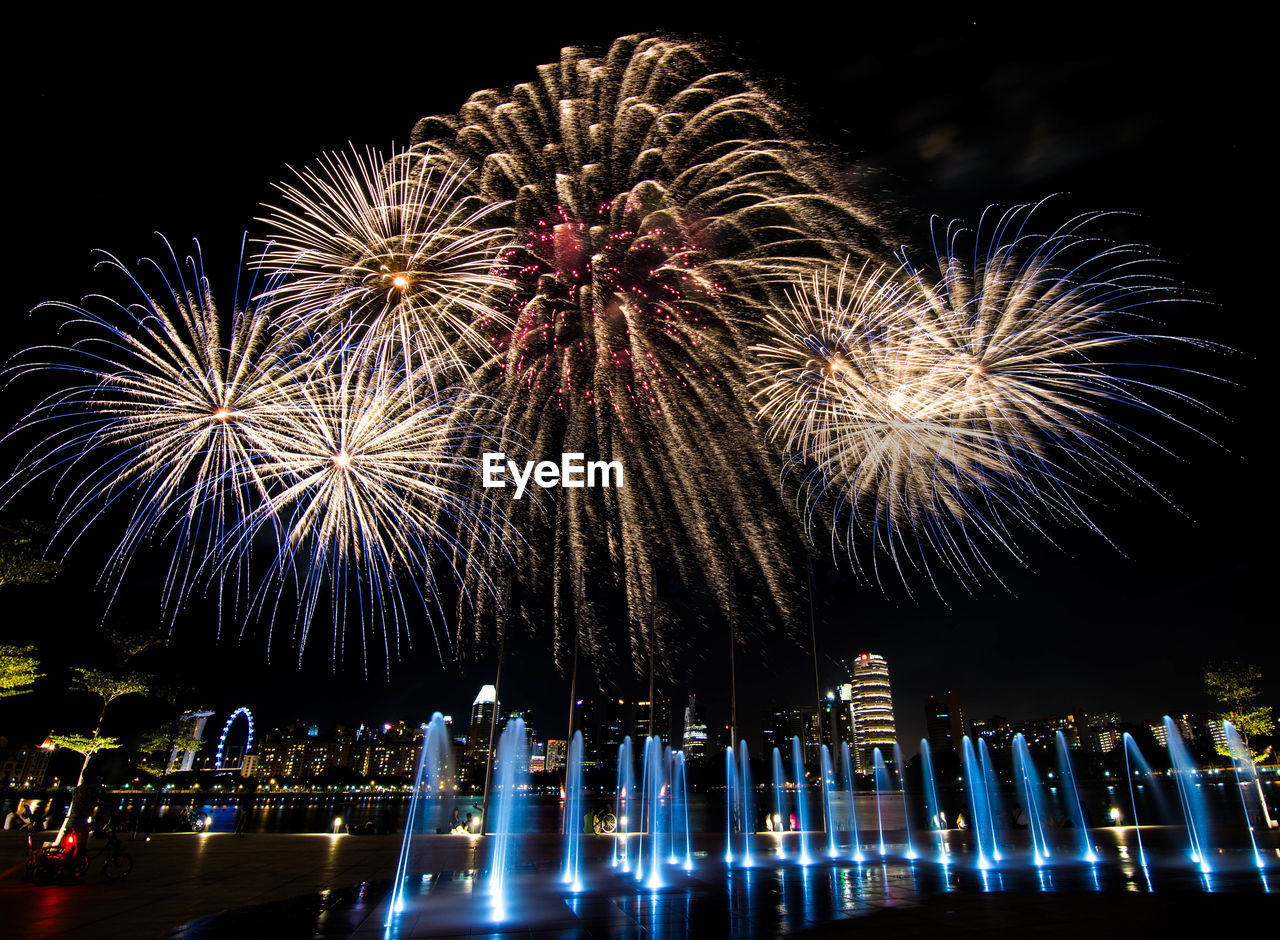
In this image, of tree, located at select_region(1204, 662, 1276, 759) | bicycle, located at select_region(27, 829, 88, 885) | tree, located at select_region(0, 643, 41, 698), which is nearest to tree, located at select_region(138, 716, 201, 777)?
tree, located at select_region(0, 643, 41, 698)

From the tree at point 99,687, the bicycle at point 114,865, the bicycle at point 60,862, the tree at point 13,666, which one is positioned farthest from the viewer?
the tree at point 99,687

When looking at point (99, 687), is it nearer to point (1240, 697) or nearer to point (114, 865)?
point (114, 865)

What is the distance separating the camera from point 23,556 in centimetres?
2288

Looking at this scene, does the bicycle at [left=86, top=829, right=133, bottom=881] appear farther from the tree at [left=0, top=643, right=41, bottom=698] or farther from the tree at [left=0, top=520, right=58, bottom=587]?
the tree at [left=0, top=520, right=58, bottom=587]

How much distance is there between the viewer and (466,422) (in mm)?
20688

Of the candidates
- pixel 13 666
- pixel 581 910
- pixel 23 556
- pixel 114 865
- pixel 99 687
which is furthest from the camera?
pixel 99 687

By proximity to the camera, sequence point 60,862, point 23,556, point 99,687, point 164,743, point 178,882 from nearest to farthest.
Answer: point 60,862 < point 178,882 < point 23,556 < point 99,687 < point 164,743

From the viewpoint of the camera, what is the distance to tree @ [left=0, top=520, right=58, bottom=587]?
2245cm

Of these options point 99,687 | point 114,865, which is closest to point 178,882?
point 114,865

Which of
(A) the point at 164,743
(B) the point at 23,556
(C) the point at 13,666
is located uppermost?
(B) the point at 23,556

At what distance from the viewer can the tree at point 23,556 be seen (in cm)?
2245

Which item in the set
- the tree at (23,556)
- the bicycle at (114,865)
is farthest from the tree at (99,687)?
the bicycle at (114,865)

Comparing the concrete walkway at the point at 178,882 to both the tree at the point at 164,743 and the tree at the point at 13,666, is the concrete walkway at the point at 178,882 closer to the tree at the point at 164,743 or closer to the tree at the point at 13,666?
the tree at the point at 13,666

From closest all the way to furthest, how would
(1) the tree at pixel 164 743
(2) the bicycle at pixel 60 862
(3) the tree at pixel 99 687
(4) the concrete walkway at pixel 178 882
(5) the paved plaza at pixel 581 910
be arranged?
(5) the paved plaza at pixel 581 910
(4) the concrete walkway at pixel 178 882
(2) the bicycle at pixel 60 862
(3) the tree at pixel 99 687
(1) the tree at pixel 164 743
